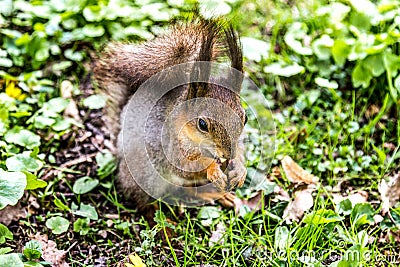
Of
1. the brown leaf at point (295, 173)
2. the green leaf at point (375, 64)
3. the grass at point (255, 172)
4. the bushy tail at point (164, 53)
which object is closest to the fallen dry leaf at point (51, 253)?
the grass at point (255, 172)

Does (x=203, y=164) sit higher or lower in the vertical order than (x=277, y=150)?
higher

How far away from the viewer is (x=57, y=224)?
175 centimetres

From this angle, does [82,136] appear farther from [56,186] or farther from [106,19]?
[106,19]

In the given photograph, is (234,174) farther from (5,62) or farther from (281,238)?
(5,62)

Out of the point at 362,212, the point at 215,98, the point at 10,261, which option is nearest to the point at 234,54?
the point at 215,98

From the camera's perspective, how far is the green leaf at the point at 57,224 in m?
1.74

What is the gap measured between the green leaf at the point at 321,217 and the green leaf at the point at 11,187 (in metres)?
0.75

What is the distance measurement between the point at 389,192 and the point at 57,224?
3.26 ft

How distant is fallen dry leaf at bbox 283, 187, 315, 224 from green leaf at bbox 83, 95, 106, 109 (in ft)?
2.43

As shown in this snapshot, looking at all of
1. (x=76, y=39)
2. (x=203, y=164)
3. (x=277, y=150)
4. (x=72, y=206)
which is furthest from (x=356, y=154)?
(x=76, y=39)

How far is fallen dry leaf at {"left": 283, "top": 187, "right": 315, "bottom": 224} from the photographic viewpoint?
1.77 m

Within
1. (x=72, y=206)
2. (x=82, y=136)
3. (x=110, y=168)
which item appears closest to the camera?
(x=72, y=206)

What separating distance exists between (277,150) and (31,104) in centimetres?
89

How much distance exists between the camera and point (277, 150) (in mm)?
2047
